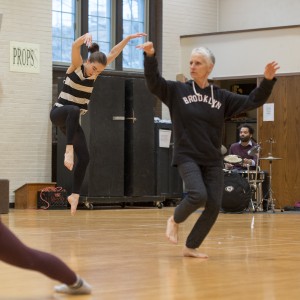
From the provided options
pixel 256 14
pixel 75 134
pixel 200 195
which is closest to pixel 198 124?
pixel 200 195

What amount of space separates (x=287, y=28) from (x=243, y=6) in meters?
1.47

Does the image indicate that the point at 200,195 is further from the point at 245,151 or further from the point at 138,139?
the point at 138,139

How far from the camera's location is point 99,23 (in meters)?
15.0

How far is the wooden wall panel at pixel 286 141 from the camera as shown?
1498 cm

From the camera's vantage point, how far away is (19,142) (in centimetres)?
1374

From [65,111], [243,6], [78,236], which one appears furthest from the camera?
[243,6]

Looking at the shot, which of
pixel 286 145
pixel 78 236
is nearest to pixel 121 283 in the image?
pixel 78 236

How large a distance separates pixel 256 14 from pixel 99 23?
330cm

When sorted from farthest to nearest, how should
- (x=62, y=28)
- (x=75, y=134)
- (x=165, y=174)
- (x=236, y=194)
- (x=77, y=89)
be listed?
(x=165, y=174)
(x=62, y=28)
(x=236, y=194)
(x=77, y=89)
(x=75, y=134)

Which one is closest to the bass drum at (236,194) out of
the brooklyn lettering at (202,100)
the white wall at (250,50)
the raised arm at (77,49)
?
the white wall at (250,50)

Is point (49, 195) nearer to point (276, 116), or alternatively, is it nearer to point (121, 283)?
point (276, 116)

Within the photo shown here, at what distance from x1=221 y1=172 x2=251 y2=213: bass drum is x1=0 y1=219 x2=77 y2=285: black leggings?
9.72 m

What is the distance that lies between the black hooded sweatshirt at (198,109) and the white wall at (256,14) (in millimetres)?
10209

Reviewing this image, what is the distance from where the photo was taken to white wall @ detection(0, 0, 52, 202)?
13.6 metres
